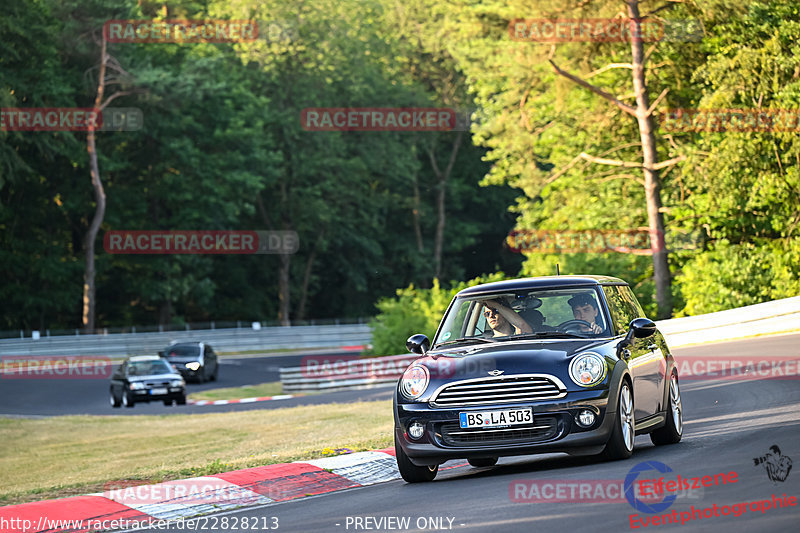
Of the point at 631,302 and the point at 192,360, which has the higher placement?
the point at 631,302

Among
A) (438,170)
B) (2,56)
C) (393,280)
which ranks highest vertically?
(2,56)

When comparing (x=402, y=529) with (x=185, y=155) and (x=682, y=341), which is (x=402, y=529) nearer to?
(x=682, y=341)

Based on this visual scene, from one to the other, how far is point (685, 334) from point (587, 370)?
2181 cm

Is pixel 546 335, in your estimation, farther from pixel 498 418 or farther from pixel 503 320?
pixel 498 418

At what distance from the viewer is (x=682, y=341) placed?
102 feet

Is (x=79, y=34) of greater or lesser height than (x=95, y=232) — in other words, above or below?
above

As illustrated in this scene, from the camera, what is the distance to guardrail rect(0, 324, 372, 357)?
176ft

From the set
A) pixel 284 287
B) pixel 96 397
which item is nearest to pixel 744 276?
pixel 96 397

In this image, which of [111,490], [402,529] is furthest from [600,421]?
[111,490]

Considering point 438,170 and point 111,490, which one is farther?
point 438,170

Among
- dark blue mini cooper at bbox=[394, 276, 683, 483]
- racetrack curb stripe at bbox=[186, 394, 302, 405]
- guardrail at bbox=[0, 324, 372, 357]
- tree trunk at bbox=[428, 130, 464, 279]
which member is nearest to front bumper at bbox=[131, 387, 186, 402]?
racetrack curb stripe at bbox=[186, 394, 302, 405]

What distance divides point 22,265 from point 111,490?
54.7 m

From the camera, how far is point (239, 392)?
3953 centimetres

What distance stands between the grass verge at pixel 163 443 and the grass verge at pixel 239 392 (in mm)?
8091
